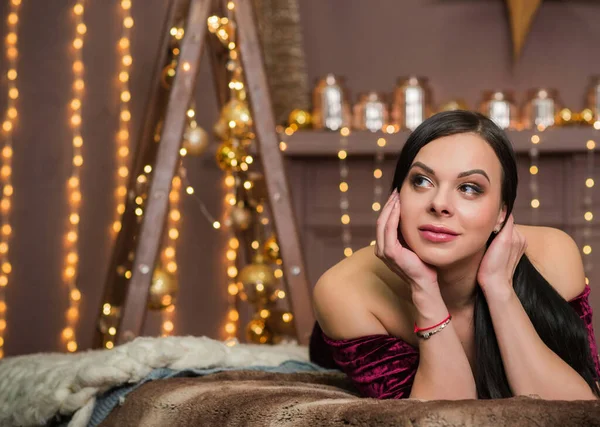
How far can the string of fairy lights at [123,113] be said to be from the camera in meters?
3.39

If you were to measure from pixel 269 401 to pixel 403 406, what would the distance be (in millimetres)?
282

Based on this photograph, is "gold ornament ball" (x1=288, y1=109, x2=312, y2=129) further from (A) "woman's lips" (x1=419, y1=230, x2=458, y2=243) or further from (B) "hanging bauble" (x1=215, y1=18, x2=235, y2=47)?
(A) "woman's lips" (x1=419, y1=230, x2=458, y2=243)

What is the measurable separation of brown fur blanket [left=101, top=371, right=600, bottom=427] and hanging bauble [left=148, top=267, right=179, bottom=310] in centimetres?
76

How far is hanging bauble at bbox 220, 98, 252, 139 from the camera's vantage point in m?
2.81

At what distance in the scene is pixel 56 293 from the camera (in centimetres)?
338

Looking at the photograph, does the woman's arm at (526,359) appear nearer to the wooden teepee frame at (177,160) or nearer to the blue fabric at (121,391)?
the blue fabric at (121,391)

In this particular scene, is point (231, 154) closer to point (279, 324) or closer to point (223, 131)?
point (223, 131)

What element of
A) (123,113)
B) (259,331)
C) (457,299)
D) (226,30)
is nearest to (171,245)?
(123,113)

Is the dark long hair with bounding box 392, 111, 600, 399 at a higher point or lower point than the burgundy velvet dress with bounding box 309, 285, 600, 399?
higher

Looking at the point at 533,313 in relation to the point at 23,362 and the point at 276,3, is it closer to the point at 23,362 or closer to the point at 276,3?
the point at 23,362

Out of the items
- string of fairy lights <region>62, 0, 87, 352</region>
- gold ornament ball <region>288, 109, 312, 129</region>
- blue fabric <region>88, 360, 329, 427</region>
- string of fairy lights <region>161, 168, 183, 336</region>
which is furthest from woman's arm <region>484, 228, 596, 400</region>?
string of fairy lights <region>62, 0, 87, 352</region>

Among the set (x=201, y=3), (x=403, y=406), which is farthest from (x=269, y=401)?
(x=201, y=3)

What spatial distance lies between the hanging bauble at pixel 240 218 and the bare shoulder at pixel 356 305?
1179 mm

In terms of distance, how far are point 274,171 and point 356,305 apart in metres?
1.04
